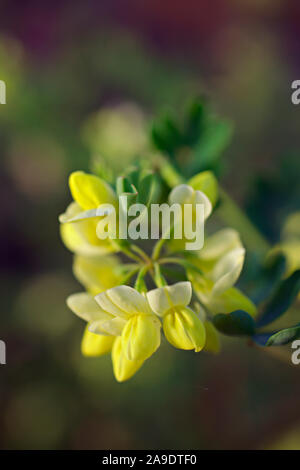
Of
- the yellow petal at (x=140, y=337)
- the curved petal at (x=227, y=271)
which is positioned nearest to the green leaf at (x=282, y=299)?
the curved petal at (x=227, y=271)

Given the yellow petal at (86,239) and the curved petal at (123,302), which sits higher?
the yellow petal at (86,239)

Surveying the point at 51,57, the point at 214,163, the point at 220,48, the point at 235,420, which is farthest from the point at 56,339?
the point at 220,48

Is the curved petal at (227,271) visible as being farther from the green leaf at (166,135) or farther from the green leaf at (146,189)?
the green leaf at (166,135)

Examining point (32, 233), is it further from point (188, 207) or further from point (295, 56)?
point (295, 56)

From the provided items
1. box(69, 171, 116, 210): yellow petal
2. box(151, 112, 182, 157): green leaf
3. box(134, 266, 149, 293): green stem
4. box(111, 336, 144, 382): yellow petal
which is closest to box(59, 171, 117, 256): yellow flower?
box(69, 171, 116, 210): yellow petal

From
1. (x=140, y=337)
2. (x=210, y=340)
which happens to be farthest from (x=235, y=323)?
(x=140, y=337)

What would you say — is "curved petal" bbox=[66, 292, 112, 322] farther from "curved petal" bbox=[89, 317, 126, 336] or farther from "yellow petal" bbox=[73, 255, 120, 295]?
"yellow petal" bbox=[73, 255, 120, 295]

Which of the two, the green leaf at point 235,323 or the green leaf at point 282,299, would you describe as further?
the green leaf at point 282,299
